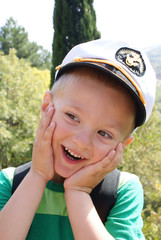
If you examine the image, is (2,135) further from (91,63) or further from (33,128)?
(91,63)

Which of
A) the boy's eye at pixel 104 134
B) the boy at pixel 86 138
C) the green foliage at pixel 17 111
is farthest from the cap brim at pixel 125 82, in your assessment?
the green foliage at pixel 17 111

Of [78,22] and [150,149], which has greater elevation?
[78,22]

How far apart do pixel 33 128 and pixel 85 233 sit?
738 centimetres

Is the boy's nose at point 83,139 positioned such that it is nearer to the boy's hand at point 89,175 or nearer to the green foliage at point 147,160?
the boy's hand at point 89,175

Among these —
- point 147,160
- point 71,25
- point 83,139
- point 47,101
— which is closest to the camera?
point 83,139

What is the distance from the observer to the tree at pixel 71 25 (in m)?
9.66

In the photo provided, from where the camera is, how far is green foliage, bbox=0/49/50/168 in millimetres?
8031

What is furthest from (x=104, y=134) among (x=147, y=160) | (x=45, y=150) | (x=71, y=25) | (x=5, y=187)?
(x=71, y=25)

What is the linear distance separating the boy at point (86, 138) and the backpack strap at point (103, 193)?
0.04 metres

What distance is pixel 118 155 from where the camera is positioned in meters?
1.39

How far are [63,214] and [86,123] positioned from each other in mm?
568

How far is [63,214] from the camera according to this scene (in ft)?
4.75

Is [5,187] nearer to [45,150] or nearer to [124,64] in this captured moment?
[45,150]

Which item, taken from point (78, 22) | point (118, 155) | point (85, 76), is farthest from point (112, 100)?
point (78, 22)
